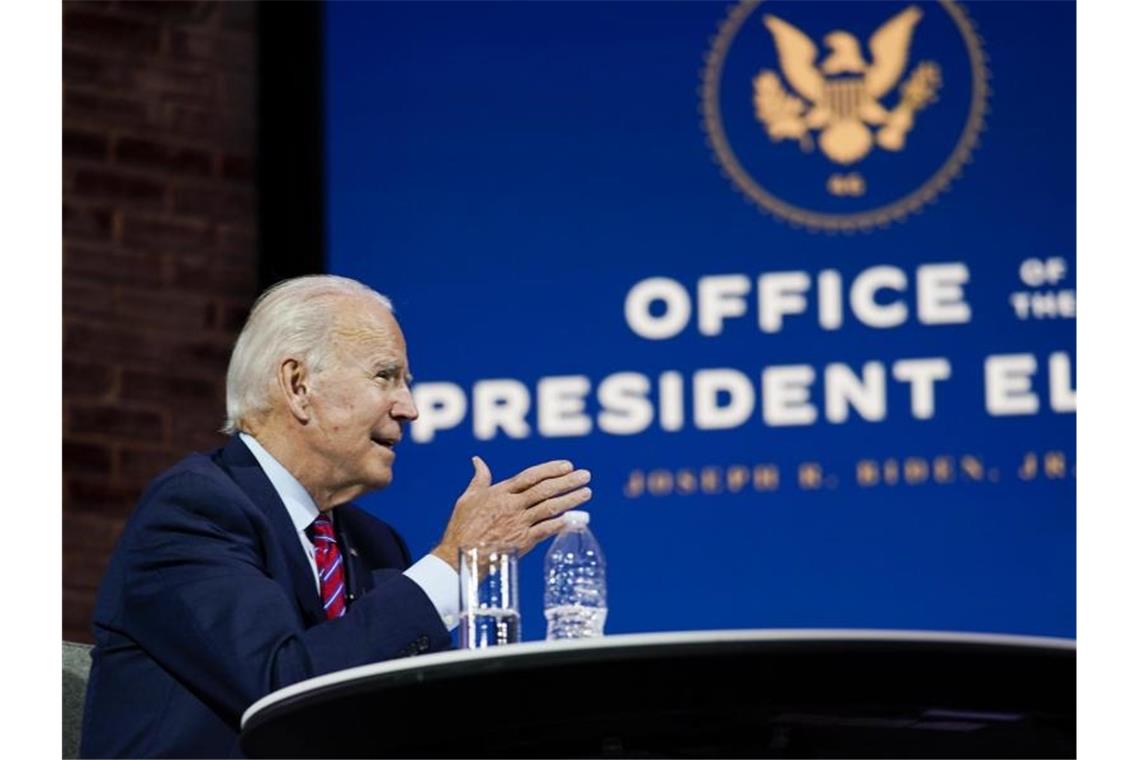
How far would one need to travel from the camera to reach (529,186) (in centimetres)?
446

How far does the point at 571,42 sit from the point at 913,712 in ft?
9.80

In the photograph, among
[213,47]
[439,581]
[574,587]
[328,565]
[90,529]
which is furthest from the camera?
[213,47]

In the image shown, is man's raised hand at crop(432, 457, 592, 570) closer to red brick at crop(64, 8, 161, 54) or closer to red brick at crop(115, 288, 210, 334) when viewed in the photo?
red brick at crop(115, 288, 210, 334)

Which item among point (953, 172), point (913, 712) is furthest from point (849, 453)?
point (913, 712)

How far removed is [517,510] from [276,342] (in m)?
0.49

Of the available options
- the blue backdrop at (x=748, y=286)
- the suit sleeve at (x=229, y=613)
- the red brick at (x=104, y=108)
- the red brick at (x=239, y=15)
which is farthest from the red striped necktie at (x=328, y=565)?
the red brick at (x=239, y=15)

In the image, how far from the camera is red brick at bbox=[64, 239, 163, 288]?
4621 mm

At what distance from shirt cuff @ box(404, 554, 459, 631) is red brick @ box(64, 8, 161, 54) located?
2644 mm

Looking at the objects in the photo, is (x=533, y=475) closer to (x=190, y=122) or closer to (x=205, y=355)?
(x=205, y=355)

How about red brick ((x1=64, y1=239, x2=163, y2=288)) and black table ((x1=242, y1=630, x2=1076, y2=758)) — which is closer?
black table ((x1=242, y1=630, x2=1076, y2=758))

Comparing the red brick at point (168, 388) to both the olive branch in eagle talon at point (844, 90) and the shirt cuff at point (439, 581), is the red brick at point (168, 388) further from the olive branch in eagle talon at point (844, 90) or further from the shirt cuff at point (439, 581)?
the shirt cuff at point (439, 581)

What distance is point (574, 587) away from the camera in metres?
2.98

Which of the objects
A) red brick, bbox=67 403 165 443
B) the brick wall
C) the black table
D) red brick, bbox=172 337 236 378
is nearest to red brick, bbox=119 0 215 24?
the brick wall

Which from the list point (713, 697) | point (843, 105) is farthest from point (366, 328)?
point (843, 105)
